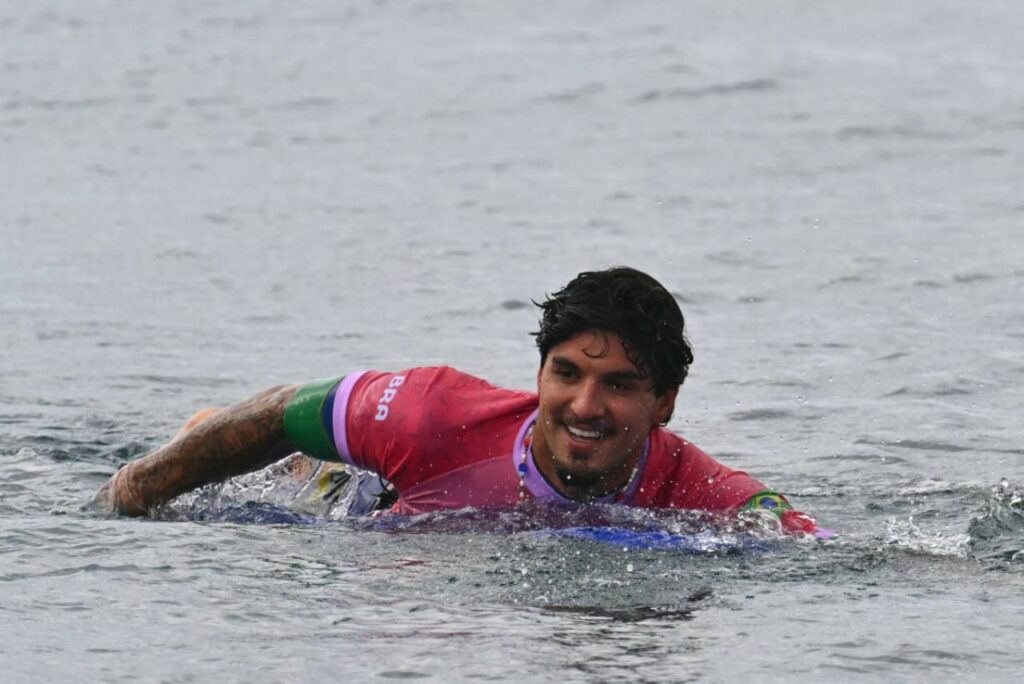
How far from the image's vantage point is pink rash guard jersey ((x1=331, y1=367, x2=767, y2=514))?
8.61 metres

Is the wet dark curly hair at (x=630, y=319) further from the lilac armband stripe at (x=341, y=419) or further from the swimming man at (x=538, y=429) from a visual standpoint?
the lilac armband stripe at (x=341, y=419)

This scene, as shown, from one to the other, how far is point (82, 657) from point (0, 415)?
5.31 metres

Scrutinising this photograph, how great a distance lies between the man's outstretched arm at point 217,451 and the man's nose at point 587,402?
1.30 m

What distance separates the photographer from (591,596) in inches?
311

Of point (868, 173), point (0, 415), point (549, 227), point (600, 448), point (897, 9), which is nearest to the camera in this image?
point (600, 448)

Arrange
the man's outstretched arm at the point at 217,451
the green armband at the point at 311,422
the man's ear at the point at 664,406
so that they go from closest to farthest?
the man's ear at the point at 664,406, the green armband at the point at 311,422, the man's outstretched arm at the point at 217,451

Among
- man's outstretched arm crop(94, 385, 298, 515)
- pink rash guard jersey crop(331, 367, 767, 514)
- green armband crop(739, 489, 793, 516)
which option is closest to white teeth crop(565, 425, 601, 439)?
pink rash guard jersey crop(331, 367, 767, 514)

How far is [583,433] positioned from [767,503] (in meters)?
0.84

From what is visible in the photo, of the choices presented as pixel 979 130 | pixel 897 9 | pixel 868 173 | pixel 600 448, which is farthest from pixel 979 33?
pixel 600 448

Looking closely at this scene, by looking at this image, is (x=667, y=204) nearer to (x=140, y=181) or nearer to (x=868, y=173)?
(x=868, y=173)

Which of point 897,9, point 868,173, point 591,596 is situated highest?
point 897,9

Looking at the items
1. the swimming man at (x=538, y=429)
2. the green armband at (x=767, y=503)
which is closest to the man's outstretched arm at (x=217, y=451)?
the swimming man at (x=538, y=429)

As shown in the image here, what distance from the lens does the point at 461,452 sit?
871 cm

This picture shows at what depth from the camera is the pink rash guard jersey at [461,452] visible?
8.61m
